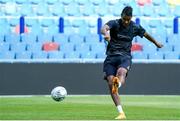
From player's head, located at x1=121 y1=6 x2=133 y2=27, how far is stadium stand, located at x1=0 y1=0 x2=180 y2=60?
382 inches

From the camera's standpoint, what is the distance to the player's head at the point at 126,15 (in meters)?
11.3

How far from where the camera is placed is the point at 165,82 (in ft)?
68.9

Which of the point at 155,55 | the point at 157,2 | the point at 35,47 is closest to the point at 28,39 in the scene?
the point at 35,47

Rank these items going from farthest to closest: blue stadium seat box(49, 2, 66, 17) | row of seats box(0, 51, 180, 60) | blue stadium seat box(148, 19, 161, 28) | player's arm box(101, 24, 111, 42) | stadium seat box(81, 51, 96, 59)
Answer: blue stadium seat box(49, 2, 66, 17), blue stadium seat box(148, 19, 161, 28), stadium seat box(81, 51, 96, 59), row of seats box(0, 51, 180, 60), player's arm box(101, 24, 111, 42)

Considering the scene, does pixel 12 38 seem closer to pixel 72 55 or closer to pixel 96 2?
pixel 72 55

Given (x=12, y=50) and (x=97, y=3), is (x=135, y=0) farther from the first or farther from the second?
(x=12, y=50)

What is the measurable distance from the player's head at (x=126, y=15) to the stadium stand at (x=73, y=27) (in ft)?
31.8

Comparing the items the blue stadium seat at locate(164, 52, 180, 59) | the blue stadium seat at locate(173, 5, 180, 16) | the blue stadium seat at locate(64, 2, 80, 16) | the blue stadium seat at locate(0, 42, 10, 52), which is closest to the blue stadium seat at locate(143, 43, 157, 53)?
the blue stadium seat at locate(164, 52, 180, 59)

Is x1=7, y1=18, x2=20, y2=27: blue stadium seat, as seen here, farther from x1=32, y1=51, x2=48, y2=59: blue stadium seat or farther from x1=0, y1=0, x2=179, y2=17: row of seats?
x1=32, y1=51, x2=48, y2=59: blue stadium seat

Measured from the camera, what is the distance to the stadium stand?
→ 21.3 m

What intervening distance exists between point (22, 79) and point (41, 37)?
5.56ft

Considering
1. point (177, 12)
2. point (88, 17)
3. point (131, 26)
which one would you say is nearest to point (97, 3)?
point (88, 17)

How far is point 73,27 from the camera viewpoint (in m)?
22.5

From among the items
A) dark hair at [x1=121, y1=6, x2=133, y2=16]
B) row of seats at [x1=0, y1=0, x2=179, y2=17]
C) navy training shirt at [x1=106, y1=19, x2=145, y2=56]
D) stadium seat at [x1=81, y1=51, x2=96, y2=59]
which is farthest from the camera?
row of seats at [x1=0, y1=0, x2=179, y2=17]
